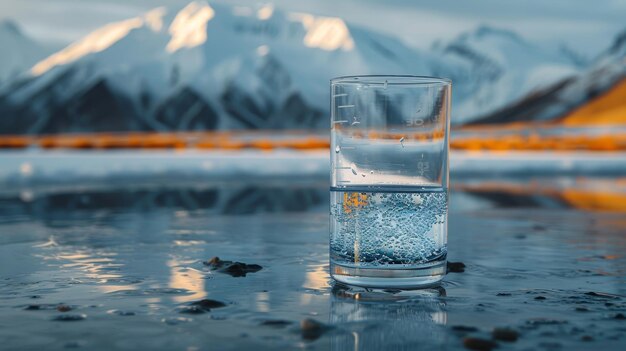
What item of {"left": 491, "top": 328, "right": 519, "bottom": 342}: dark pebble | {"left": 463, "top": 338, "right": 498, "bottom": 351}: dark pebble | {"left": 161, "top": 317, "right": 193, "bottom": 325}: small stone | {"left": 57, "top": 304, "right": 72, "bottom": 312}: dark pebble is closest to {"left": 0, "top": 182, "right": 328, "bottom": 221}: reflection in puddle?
{"left": 57, "top": 304, "right": 72, "bottom": 312}: dark pebble

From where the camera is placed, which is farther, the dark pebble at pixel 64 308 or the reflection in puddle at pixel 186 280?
the reflection in puddle at pixel 186 280

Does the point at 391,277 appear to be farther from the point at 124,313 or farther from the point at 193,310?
the point at 124,313

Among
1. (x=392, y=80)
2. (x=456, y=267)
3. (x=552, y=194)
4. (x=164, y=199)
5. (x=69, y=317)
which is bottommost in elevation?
(x=69, y=317)

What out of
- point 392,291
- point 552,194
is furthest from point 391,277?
point 552,194

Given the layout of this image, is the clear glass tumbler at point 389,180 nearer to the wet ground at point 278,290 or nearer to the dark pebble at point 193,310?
the wet ground at point 278,290

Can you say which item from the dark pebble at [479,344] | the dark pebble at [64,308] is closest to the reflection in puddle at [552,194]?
the dark pebble at [479,344]

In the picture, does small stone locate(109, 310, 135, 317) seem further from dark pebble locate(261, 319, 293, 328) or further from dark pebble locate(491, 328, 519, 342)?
dark pebble locate(491, 328, 519, 342)

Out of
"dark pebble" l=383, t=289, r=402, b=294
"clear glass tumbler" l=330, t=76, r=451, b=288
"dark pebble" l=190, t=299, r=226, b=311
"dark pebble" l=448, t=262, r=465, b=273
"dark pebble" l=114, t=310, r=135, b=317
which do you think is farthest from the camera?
"dark pebble" l=448, t=262, r=465, b=273
